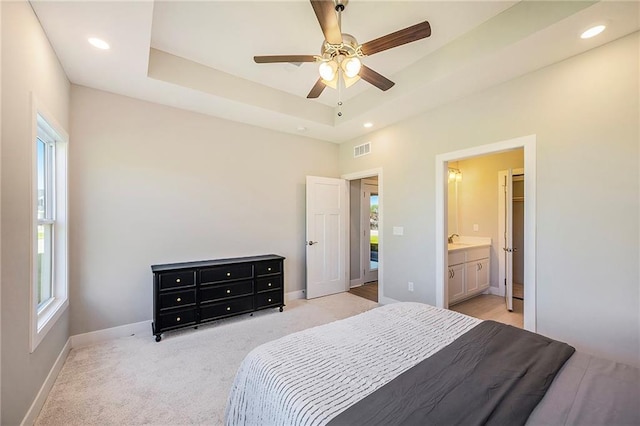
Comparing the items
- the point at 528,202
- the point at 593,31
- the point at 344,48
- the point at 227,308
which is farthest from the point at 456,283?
the point at 344,48

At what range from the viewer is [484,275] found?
454cm

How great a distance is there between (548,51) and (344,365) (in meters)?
3.01

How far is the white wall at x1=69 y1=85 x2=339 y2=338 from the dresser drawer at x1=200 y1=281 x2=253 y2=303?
53 cm

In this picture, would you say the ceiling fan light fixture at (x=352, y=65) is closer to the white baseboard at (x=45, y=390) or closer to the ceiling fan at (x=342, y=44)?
the ceiling fan at (x=342, y=44)

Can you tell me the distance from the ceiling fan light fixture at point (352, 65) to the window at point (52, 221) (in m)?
2.50

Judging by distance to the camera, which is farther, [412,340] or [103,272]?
[103,272]

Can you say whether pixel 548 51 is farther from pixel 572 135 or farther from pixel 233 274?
pixel 233 274

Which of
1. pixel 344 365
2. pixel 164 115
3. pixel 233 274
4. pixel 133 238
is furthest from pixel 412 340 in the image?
pixel 164 115

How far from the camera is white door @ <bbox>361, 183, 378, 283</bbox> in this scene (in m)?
5.64

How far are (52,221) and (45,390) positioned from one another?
4.69 ft

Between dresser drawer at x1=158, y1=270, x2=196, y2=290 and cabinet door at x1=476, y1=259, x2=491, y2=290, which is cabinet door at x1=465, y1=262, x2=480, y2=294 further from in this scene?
dresser drawer at x1=158, y1=270, x2=196, y2=290

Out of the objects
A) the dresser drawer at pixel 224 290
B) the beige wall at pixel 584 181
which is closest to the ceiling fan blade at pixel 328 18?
the beige wall at pixel 584 181

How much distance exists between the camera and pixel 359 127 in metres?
4.21

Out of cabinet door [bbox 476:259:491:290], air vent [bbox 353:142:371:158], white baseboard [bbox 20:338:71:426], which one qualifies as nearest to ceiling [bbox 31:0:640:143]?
air vent [bbox 353:142:371:158]
